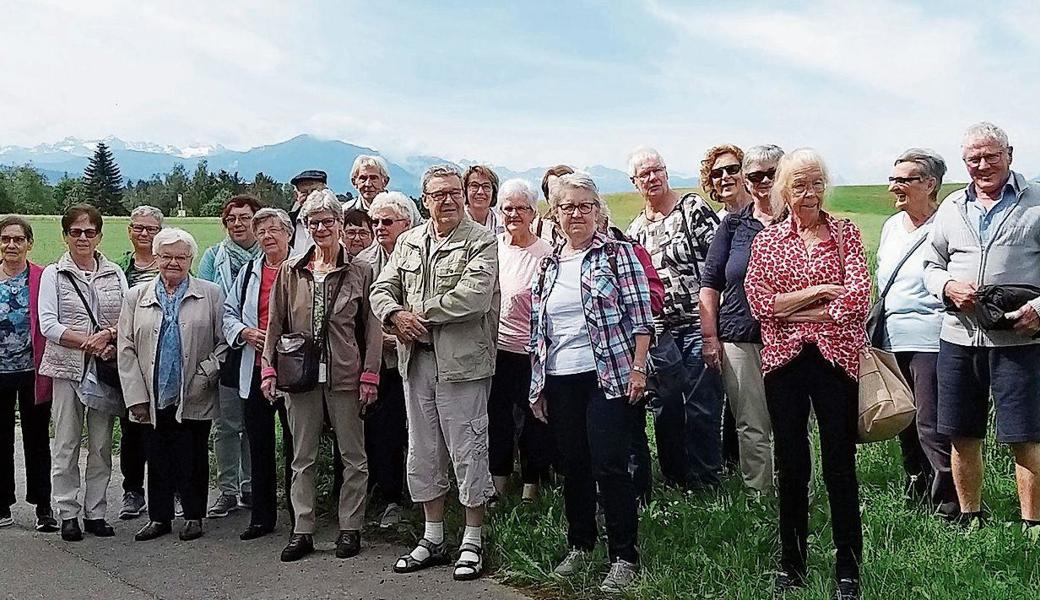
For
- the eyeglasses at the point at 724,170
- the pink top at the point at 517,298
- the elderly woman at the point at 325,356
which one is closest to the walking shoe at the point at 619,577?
the pink top at the point at 517,298

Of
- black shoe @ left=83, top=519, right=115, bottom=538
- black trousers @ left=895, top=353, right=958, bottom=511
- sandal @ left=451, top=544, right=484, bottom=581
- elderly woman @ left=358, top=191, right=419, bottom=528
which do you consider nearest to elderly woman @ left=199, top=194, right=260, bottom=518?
black shoe @ left=83, top=519, right=115, bottom=538

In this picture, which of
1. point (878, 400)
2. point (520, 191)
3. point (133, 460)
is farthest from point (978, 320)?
point (133, 460)

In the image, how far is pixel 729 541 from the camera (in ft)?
16.0

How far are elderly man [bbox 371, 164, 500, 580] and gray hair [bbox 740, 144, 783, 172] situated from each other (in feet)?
4.87

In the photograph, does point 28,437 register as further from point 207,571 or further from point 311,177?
point 311,177

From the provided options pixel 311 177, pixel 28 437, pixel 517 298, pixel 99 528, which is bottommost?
pixel 99 528

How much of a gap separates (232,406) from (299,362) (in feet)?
4.57

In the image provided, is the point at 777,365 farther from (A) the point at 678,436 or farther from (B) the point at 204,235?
(B) the point at 204,235

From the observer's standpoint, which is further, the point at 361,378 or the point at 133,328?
the point at 133,328

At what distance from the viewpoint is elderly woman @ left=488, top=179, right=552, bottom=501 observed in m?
5.77

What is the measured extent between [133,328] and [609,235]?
10.6 feet

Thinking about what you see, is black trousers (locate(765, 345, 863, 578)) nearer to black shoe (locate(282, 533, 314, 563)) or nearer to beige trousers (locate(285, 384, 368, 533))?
beige trousers (locate(285, 384, 368, 533))

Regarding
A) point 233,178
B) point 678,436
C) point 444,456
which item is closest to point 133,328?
point 444,456

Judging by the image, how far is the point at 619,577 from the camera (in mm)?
4594
